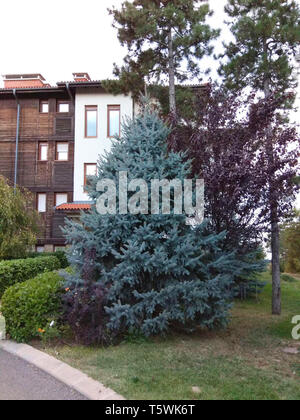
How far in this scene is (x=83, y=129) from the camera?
20.0 metres

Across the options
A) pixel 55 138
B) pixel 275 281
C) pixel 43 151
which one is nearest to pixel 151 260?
pixel 275 281

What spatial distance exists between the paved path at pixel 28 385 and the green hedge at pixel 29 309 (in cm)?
82

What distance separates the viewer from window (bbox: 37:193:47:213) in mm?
20305

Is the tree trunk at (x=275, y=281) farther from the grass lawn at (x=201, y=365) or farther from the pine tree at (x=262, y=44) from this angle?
the pine tree at (x=262, y=44)

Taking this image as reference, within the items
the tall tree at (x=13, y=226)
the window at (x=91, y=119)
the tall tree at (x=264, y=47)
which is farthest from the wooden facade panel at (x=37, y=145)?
the tall tree at (x=264, y=47)

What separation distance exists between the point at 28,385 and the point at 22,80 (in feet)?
73.9

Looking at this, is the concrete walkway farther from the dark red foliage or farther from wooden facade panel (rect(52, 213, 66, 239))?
wooden facade panel (rect(52, 213, 66, 239))

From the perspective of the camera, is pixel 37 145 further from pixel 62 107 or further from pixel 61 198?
pixel 61 198

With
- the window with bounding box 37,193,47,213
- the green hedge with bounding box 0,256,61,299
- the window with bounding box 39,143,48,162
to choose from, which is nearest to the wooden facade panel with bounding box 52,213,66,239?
the window with bounding box 37,193,47,213

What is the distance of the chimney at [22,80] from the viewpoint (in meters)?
22.9

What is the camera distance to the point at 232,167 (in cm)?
623
